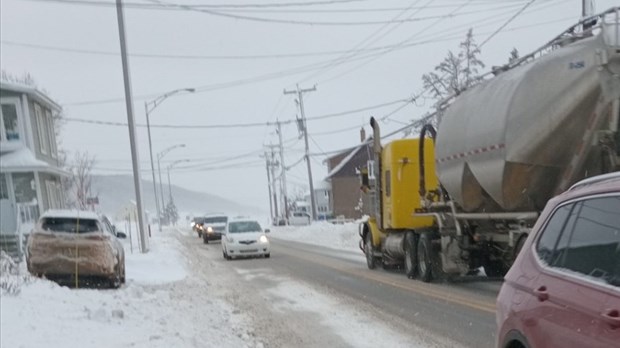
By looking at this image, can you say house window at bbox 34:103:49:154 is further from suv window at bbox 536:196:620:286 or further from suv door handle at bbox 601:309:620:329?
suv door handle at bbox 601:309:620:329

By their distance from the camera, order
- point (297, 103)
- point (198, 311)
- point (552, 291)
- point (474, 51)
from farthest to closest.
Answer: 1. point (297, 103)
2. point (474, 51)
3. point (198, 311)
4. point (552, 291)

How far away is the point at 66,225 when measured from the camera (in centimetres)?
1472

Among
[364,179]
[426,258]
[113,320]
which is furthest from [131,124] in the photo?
[113,320]

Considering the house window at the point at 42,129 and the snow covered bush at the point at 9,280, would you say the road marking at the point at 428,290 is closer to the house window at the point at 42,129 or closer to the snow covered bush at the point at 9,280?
the snow covered bush at the point at 9,280

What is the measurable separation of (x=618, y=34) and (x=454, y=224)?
242 inches

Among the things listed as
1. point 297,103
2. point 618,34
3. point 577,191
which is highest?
point 297,103

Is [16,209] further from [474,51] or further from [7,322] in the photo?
[474,51]

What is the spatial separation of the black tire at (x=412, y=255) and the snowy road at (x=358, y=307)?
0.99 ft

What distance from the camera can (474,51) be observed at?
53.5 m

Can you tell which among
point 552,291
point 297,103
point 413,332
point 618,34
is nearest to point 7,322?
point 413,332

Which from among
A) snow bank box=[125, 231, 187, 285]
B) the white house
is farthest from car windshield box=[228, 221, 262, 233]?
the white house

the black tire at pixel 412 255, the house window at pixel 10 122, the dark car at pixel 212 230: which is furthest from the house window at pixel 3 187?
the black tire at pixel 412 255

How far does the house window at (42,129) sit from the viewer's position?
34.4 meters

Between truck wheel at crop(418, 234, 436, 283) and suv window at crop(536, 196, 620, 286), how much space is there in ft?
37.3
